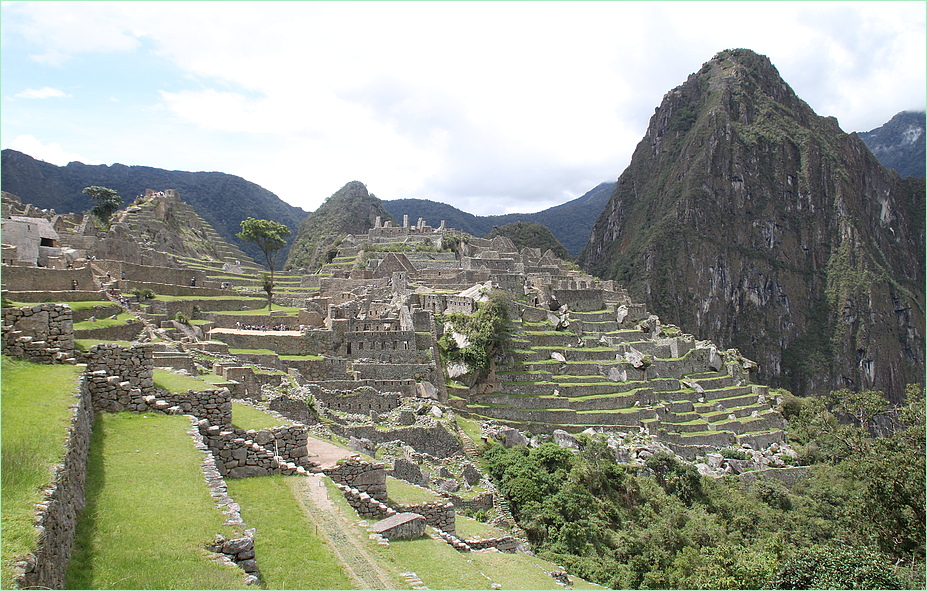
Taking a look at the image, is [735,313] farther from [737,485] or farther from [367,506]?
[367,506]

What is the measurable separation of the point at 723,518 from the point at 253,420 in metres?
24.7

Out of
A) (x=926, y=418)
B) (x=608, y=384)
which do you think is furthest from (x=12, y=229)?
(x=926, y=418)

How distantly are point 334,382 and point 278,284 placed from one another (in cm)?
2352

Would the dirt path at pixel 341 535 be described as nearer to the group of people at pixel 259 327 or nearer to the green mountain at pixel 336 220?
the group of people at pixel 259 327

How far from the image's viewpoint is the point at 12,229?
23844 millimetres

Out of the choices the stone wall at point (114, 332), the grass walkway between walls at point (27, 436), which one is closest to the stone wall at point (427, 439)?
the stone wall at point (114, 332)

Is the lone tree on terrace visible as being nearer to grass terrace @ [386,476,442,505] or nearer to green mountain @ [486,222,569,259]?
grass terrace @ [386,476,442,505]

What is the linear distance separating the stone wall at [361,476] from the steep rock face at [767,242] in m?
143

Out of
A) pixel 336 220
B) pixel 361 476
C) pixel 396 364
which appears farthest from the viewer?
pixel 336 220

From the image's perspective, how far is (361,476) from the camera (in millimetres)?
10633

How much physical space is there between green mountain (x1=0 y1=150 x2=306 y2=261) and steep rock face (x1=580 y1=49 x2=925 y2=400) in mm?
90687

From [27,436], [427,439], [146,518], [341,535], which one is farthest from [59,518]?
[427,439]

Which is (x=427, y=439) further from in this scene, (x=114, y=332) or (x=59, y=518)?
(x=59, y=518)

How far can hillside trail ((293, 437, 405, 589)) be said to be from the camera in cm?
732
